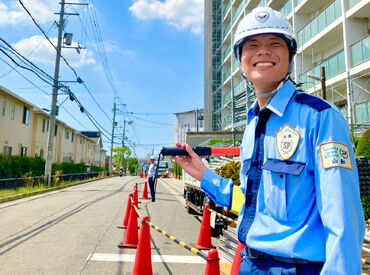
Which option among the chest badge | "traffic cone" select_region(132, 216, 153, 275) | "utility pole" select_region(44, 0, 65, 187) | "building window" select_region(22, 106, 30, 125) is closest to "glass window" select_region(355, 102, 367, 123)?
"traffic cone" select_region(132, 216, 153, 275)

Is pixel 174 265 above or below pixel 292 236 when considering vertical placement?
below

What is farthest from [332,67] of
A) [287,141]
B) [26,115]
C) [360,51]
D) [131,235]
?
[26,115]

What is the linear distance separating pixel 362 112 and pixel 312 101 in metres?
14.6

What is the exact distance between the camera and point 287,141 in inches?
48.8

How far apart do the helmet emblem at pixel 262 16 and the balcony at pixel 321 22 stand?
659 inches

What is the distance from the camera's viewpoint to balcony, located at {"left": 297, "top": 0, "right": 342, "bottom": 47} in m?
15.2

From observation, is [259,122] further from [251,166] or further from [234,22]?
[234,22]

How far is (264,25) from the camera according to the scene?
140cm

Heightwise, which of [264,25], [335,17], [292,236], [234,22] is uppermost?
[234,22]

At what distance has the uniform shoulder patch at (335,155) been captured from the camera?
3.54ft

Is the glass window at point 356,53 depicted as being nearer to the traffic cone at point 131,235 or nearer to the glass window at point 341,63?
the glass window at point 341,63

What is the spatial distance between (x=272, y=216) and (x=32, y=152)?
3018 cm

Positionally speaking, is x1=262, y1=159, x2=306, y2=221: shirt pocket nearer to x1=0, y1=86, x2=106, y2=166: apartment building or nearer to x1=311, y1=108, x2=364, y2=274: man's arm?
x1=311, y1=108, x2=364, y2=274: man's arm

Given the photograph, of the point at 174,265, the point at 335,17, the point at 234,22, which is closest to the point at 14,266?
the point at 174,265
